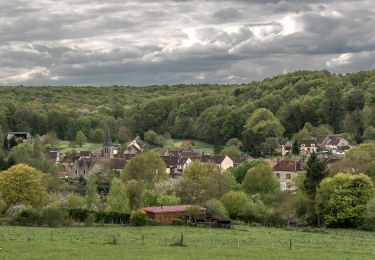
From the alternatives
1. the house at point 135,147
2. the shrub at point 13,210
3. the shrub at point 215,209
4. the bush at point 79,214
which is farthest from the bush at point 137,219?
the house at point 135,147

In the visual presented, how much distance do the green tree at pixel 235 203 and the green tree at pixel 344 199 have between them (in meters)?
6.21

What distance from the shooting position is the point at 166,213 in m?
48.3

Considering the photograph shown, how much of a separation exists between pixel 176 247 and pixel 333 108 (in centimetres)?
10617

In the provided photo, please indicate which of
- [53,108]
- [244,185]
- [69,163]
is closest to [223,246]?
[244,185]

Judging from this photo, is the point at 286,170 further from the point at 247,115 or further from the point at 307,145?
the point at 247,115

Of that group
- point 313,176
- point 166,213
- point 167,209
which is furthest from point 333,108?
A: point 166,213

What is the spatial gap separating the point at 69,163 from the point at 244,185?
4848 centimetres

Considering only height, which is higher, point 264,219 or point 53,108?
point 53,108

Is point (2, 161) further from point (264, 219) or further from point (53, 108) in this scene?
point (53, 108)

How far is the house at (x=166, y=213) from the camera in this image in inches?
1890

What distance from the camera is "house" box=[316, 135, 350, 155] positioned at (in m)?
105

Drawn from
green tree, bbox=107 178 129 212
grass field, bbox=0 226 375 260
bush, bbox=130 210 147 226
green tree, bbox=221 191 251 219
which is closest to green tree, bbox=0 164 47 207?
green tree, bbox=107 178 129 212

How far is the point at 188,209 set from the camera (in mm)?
48969

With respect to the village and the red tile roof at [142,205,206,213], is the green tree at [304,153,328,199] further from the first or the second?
the red tile roof at [142,205,206,213]
